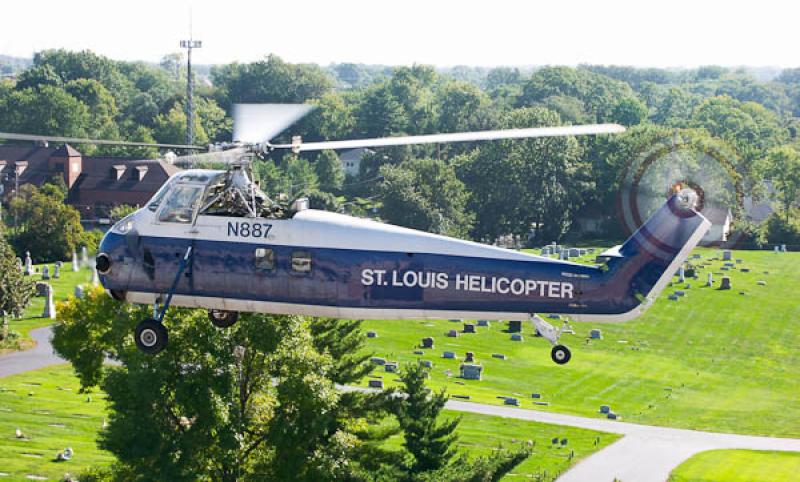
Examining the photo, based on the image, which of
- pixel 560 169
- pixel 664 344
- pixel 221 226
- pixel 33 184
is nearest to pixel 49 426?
pixel 221 226

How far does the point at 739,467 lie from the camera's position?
81.7 m

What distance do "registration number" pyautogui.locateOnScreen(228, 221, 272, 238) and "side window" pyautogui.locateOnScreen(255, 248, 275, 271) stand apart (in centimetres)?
45

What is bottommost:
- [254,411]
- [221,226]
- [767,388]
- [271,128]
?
[767,388]

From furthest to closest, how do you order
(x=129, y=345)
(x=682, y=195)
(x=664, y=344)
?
1. (x=664, y=344)
2. (x=129, y=345)
3. (x=682, y=195)

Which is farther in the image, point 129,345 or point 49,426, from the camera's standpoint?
point 49,426

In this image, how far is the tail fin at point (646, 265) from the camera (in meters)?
34.9

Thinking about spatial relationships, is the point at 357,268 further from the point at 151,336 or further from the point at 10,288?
the point at 10,288

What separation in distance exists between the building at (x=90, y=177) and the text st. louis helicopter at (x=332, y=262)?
130m

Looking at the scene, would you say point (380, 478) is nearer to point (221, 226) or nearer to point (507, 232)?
point (221, 226)

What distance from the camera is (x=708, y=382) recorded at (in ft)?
360

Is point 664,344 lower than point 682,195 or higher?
lower

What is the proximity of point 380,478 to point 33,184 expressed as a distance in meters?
135

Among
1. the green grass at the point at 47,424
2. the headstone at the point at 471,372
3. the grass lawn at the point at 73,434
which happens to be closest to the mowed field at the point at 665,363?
the headstone at the point at 471,372

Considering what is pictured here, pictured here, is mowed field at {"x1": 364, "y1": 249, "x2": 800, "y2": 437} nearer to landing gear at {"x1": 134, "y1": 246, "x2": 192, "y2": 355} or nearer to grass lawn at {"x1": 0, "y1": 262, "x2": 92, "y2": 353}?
grass lawn at {"x1": 0, "y1": 262, "x2": 92, "y2": 353}
